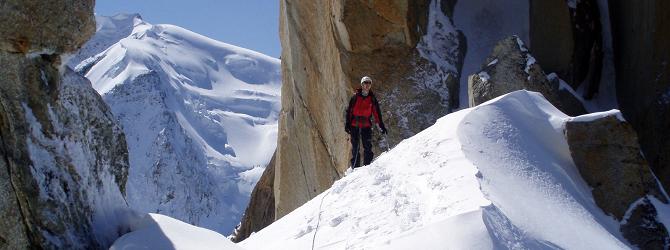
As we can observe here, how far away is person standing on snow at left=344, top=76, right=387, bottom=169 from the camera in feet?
51.5

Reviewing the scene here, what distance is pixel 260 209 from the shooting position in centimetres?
3434

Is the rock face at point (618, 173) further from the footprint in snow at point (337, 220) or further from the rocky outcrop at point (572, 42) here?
the rocky outcrop at point (572, 42)

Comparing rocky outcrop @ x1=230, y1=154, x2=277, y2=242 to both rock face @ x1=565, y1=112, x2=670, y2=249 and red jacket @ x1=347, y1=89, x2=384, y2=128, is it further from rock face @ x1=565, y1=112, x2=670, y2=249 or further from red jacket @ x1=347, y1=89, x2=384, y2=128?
rock face @ x1=565, y1=112, x2=670, y2=249

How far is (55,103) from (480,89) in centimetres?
1074

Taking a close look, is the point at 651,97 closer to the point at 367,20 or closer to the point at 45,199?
the point at 367,20

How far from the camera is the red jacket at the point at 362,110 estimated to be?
15.7 metres

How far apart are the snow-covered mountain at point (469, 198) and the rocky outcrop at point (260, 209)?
22.3 meters

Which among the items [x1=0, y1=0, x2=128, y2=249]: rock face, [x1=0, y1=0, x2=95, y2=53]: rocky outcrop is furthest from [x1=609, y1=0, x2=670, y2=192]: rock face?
[x1=0, y1=0, x2=95, y2=53]: rocky outcrop

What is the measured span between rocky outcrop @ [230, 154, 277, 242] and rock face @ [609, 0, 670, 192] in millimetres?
17384

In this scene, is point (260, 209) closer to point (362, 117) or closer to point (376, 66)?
point (376, 66)

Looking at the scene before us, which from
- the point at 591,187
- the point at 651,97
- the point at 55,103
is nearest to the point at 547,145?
the point at 591,187

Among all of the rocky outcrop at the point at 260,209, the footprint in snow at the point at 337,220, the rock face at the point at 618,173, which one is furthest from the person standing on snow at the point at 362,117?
the rocky outcrop at the point at 260,209

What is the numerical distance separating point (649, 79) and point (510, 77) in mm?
2684

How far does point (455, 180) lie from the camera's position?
9.23 m
